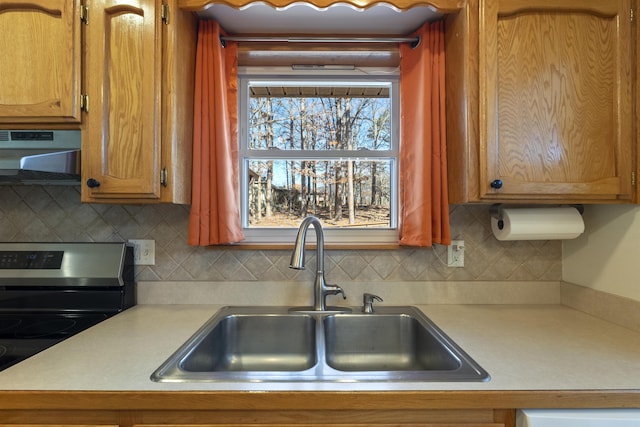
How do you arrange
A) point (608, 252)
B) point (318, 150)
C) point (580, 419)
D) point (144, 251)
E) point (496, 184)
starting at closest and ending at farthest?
1. point (580, 419)
2. point (496, 184)
3. point (608, 252)
4. point (144, 251)
5. point (318, 150)

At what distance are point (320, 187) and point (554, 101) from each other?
0.97m

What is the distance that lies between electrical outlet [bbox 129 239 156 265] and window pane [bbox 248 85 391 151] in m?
0.64

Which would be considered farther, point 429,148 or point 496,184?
point 429,148

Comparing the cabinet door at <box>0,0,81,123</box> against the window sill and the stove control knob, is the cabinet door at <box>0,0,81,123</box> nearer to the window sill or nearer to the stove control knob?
the window sill

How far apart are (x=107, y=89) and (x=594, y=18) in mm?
1697

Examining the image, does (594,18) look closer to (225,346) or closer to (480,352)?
(480,352)

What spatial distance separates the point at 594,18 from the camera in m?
1.18

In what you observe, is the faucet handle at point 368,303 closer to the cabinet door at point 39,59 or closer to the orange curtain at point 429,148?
the orange curtain at point 429,148

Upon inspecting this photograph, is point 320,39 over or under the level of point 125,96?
over

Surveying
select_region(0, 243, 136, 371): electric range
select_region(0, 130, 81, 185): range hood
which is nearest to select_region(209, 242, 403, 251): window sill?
select_region(0, 243, 136, 371): electric range

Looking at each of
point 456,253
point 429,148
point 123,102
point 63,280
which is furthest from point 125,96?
point 456,253

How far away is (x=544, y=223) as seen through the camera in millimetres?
1316

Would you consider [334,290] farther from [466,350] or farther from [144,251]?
[144,251]

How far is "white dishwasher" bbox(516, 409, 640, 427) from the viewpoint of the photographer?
2.48 feet
